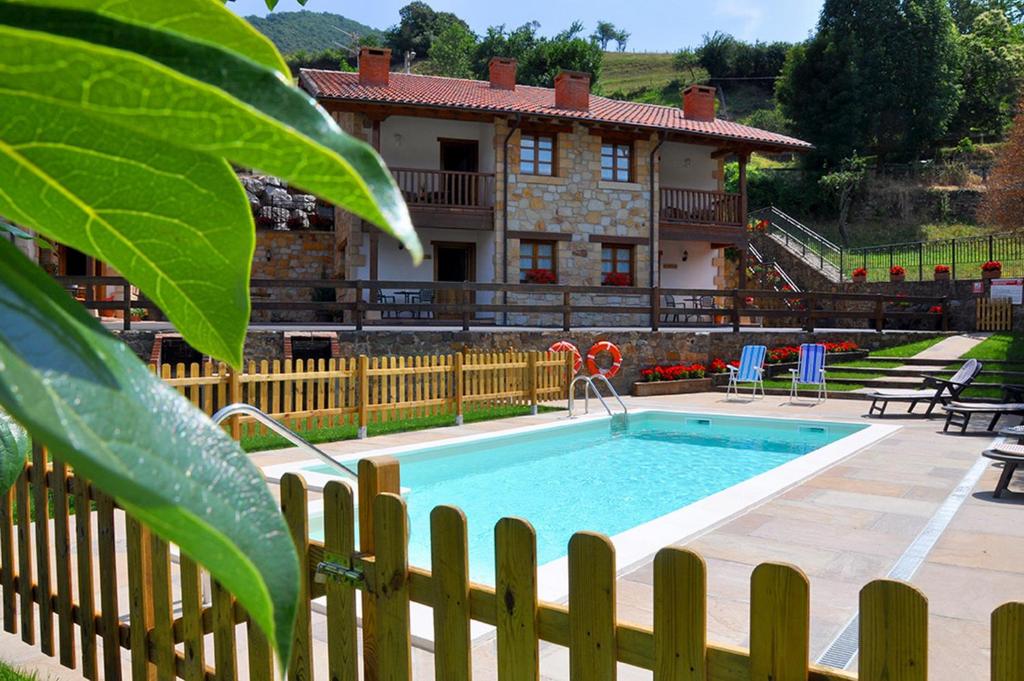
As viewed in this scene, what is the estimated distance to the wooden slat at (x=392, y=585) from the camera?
2.11m

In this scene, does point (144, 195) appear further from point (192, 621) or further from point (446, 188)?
point (446, 188)

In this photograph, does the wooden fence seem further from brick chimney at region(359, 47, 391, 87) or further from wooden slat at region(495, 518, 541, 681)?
brick chimney at region(359, 47, 391, 87)

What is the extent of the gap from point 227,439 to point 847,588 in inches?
177

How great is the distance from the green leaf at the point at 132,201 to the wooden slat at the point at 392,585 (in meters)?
1.80

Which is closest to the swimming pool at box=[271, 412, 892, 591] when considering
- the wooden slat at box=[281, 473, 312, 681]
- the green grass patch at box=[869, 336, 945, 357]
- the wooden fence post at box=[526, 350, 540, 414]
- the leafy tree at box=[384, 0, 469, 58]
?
the wooden fence post at box=[526, 350, 540, 414]

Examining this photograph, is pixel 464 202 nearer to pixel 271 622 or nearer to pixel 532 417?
pixel 532 417

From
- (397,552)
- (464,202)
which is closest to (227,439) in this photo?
(397,552)

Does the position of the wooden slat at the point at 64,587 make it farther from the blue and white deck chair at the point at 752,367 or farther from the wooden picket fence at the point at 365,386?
the blue and white deck chair at the point at 752,367

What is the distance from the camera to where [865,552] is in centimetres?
486

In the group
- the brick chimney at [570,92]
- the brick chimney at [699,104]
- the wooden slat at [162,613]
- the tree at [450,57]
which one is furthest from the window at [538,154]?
the tree at [450,57]

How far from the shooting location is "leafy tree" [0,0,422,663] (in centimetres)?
25

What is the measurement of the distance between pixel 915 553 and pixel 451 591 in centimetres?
387

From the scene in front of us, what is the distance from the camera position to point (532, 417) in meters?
11.4

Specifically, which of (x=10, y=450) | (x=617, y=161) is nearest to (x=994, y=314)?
(x=617, y=161)
